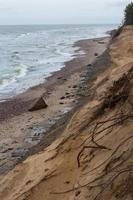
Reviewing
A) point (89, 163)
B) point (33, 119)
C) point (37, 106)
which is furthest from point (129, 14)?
point (89, 163)

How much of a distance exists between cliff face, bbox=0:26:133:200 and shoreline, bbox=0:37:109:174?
178 centimetres

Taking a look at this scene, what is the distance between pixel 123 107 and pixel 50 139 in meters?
3.09

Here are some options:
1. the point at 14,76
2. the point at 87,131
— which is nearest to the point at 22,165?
the point at 87,131

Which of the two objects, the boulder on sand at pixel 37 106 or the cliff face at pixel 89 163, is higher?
the cliff face at pixel 89 163

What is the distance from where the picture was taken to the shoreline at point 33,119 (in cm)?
1196

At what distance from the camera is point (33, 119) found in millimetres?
16484

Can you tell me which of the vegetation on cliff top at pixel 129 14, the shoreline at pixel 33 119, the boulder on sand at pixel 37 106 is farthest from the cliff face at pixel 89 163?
the vegetation on cliff top at pixel 129 14

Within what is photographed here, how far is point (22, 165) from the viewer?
9.34 meters

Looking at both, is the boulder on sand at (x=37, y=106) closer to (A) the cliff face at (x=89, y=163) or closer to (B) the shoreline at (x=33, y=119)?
(B) the shoreline at (x=33, y=119)

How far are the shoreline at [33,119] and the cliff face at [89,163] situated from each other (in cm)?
178

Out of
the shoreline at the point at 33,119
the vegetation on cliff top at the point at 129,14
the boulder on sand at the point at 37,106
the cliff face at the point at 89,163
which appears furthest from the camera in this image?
the vegetation on cliff top at the point at 129,14

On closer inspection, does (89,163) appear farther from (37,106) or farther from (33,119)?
(37,106)

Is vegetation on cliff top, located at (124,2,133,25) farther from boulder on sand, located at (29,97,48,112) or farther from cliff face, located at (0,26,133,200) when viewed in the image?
cliff face, located at (0,26,133,200)

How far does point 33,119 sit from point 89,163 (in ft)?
30.3
